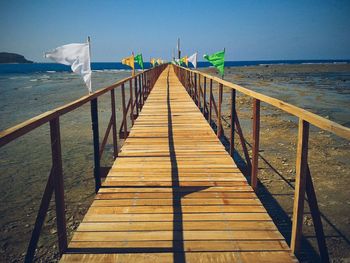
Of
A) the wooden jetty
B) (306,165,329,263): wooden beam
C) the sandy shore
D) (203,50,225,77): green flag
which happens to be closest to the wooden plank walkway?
the wooden jetty

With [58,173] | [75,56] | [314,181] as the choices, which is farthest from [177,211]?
[314,181]

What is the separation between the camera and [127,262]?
2449mm

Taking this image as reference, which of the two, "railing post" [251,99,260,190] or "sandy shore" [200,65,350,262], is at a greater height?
"railing post" [251,99,260,190]

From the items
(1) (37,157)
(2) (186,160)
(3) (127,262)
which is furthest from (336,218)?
(1) (37,157)

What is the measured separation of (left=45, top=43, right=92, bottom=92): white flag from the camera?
415 cm

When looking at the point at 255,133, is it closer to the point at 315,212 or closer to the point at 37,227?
the point at 315,212

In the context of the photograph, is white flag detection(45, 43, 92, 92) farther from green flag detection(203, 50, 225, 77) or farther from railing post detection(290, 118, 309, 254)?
green flag detection(203, 50, 225, 77)

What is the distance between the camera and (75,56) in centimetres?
438

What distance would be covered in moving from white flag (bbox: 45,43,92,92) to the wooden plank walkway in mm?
1471

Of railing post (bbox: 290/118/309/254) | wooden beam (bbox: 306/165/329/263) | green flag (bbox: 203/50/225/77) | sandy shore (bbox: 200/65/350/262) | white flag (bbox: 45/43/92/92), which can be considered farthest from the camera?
green flag (bbox: 203/50/225/77)

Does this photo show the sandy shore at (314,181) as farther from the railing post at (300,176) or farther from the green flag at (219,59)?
the green flag at (219,59)

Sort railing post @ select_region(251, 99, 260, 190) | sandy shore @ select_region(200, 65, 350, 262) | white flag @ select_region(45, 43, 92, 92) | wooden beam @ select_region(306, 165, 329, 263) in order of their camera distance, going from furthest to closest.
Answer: sandy shore @ select_region(200, 65, 350, 262), white flag @ select_region(45, 43, 92, 92), railing post @ select_region(251, 99, 260, 190), wooden beam @ select_region(306, 165, 329, 263)

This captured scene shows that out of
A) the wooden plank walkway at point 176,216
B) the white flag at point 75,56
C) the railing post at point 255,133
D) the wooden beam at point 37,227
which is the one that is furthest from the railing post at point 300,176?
the white flag at point 75,56

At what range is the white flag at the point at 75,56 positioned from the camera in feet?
13.6
